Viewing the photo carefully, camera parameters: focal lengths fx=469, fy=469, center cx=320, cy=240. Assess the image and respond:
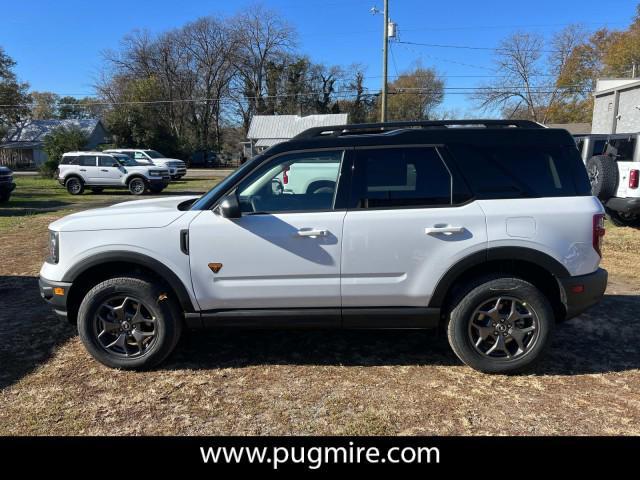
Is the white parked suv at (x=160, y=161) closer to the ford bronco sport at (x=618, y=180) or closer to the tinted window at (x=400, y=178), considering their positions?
the ford bronco sport at (x=618, y=180)

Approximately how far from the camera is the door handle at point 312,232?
11.0 ft

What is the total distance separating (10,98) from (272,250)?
61275 mm

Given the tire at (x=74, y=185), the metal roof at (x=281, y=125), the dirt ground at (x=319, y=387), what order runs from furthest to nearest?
the metal roof at (x=281, y=125), the tire at (x=74, y=185), the dirt ground at (x=319, y=387)

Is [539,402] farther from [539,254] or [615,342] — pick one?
[615,342]

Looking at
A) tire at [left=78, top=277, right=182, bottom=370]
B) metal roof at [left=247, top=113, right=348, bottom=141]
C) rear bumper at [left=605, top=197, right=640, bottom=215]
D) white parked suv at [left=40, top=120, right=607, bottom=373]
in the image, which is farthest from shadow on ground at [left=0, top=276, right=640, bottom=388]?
metal roof at [left=247, top=113, right=348, bottom=141]

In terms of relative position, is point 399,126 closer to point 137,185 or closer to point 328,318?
point 328,318

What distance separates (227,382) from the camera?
11.5 feet

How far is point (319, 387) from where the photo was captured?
11.2 feet

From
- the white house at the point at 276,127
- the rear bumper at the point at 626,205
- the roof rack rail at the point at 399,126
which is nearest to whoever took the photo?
the roof rack rail at the point at 399,126

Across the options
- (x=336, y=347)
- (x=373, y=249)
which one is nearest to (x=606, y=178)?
(x=336, y=347)

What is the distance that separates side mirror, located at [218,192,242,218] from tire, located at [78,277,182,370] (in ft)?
2.62

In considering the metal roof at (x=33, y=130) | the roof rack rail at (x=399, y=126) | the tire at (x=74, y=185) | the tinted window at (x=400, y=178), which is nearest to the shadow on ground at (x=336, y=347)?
the tinted window at (x=400, y=178)

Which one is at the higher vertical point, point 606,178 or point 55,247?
point 606,178

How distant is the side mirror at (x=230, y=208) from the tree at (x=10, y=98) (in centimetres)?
5550
